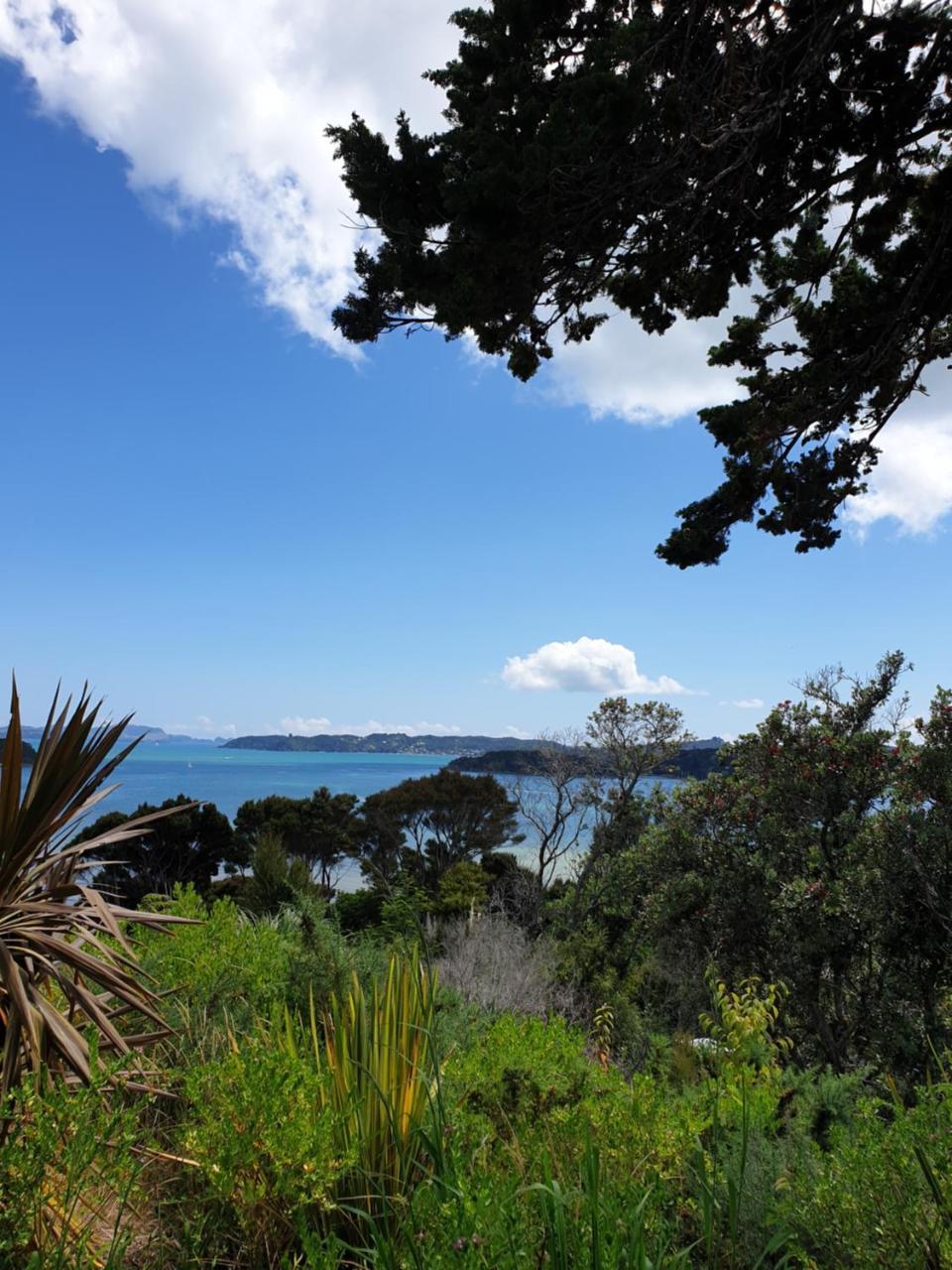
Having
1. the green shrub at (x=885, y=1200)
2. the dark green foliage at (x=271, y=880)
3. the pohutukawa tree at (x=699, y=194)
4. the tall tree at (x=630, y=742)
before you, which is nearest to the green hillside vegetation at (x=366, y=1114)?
the green shrub at (x=885, y=1200)

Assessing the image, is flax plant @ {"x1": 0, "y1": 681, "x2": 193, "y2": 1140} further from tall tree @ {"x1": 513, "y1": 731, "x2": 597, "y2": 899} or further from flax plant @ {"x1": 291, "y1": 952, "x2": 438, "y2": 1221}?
tall tree @ {"x1": 513, "y1": 731, "x2": 597, "y2": 899}

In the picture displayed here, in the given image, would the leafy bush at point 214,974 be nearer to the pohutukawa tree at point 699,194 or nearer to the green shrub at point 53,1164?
the green shrub at point 53,1164

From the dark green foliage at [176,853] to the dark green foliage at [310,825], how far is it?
166cm

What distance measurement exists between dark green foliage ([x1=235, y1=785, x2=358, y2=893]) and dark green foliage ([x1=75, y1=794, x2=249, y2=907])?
166 centimetres

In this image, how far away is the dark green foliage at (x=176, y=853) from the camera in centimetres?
2384

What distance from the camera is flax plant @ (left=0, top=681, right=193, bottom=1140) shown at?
2.35 m

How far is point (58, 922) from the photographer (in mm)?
2840

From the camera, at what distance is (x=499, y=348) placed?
5969 mm

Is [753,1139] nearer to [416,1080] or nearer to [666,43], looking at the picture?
[416,1080]

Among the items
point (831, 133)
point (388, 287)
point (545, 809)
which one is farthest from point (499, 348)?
point (545, 809)

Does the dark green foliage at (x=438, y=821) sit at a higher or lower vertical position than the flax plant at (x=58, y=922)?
lower

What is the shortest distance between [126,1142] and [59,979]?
3.89ft

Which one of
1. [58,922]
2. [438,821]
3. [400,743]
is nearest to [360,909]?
[438,821]

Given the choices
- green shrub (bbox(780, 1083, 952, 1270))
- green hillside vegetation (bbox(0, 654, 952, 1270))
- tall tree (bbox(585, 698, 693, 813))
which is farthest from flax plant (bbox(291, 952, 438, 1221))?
tall tree (bbox(585, 698, 693, 813))
